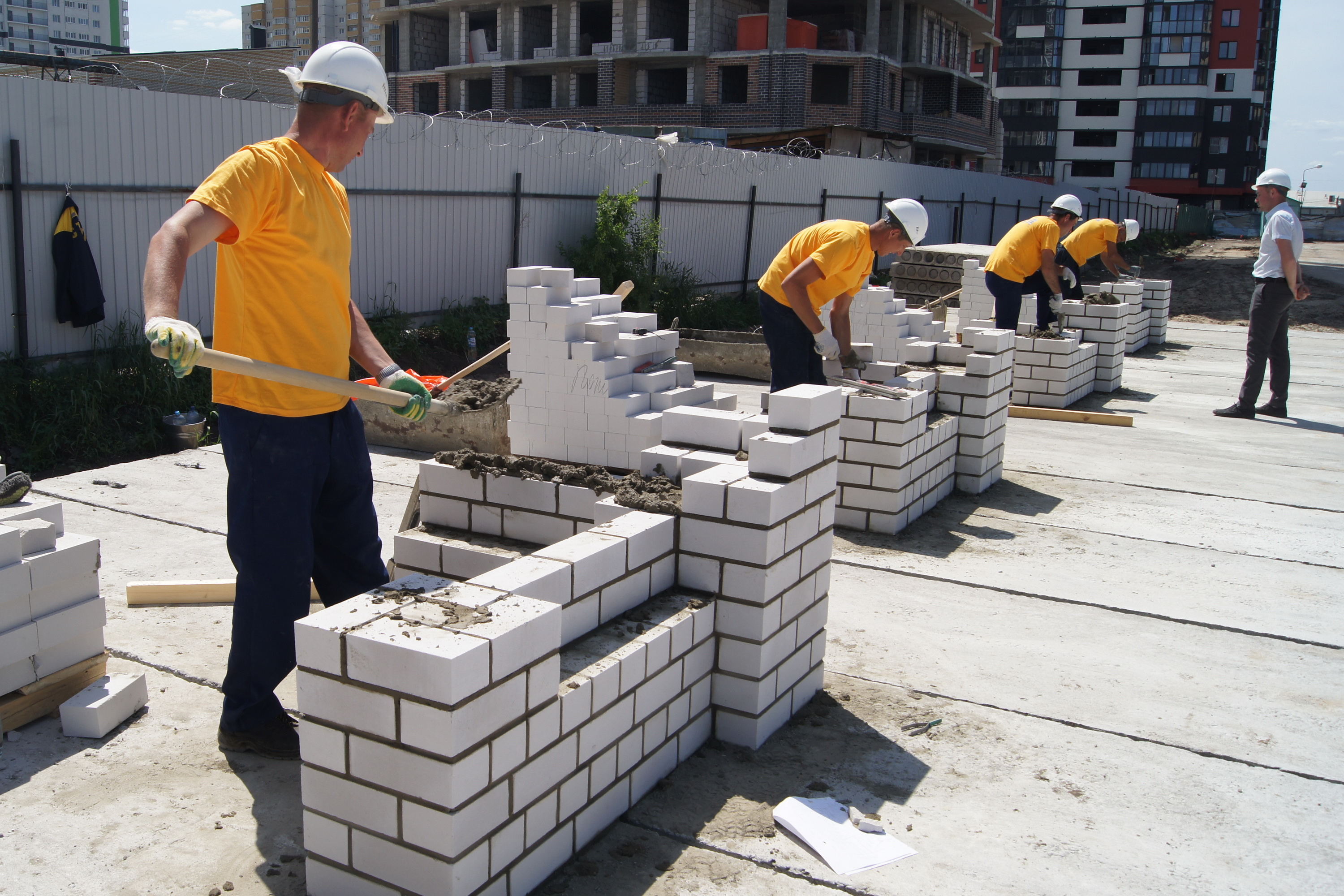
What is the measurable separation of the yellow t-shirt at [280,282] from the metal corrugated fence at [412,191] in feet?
19.3

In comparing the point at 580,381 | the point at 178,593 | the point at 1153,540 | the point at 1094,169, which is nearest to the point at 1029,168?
the point at 1094,169

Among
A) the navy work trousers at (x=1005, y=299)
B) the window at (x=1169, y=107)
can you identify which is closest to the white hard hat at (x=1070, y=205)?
the navy work trousers at (x=1005, y=299)

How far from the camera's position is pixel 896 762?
3.35 metres

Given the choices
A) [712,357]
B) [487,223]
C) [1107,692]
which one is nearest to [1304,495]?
[1107,692]

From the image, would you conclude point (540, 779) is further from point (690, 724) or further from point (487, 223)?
point (487, 223)

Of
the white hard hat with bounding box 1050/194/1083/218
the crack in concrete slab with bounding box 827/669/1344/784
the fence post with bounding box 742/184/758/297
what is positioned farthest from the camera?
the fence post with bounding box 742/184/758/297

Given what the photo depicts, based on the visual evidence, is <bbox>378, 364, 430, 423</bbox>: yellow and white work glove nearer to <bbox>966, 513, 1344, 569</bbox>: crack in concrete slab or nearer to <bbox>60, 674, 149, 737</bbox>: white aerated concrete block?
<bbox>60, 674, 149, 737</bbox>: white aerated concrete block

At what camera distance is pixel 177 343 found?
7.62ft

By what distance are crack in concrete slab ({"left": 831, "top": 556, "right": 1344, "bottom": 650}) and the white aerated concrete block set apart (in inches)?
113

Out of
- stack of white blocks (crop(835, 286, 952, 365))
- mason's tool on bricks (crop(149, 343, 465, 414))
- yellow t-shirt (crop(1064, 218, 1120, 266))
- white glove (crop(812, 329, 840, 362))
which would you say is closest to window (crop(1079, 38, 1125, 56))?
yellow t-shirt (crop(1064, 218, 1120, 266))

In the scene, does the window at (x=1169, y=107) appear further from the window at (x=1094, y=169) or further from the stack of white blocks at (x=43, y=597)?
the stack of white blocks at (x=43, y=597)

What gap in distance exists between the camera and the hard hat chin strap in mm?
2965

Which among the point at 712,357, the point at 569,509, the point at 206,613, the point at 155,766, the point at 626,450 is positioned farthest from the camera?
the point at 712,357

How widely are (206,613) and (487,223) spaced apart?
28.3ft
